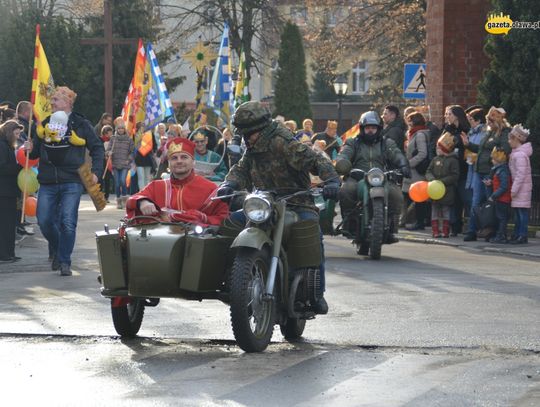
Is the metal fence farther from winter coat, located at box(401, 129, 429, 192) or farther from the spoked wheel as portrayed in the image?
the spoked wheel

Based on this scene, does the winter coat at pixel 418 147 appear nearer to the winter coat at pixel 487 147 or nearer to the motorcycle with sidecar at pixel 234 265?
the winter coat at pixel 487 147

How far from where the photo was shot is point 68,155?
14.6m

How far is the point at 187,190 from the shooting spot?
10.1 metres

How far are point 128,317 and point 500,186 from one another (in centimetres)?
1002

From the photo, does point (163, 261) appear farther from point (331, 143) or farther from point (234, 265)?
point (331, 143)

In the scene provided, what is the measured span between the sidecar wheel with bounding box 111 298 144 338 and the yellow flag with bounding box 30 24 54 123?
5.47 m

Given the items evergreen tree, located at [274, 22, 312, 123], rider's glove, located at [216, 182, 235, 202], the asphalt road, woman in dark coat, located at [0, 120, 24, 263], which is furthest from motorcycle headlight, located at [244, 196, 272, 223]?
evergreen tree, located at [274, 22, 312, 123]

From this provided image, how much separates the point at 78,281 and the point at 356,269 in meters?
3.01

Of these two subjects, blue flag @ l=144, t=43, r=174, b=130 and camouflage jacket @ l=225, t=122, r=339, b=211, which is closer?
camouflage jacket @ l=225, t=122, r=339, b=211

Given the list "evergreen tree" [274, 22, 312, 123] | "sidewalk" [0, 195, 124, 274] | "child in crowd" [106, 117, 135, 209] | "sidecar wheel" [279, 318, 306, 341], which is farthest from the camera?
"evergreen tree" [274, 22, 312, 123]

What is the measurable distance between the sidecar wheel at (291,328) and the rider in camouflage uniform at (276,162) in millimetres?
170

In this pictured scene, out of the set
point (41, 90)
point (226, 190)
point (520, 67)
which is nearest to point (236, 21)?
point (520, 67)

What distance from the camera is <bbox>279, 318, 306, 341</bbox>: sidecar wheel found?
9.83 m

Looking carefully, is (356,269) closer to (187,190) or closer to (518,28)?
(187,190)
